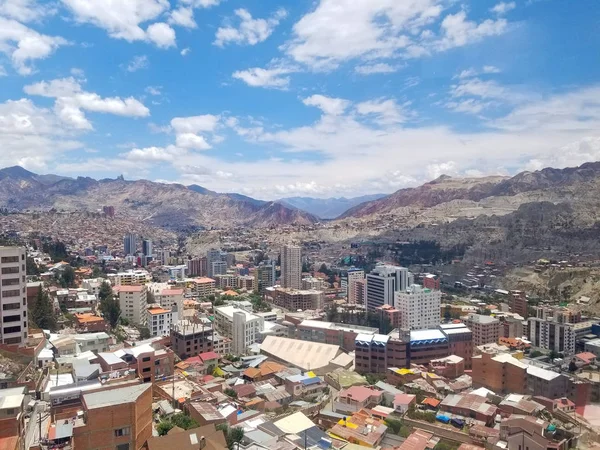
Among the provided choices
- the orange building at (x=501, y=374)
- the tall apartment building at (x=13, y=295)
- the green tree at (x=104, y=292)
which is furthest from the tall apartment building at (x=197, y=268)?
the orange building at (x=501, y=374)

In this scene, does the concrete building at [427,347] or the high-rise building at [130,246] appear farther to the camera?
the high-rise building at [130,246]

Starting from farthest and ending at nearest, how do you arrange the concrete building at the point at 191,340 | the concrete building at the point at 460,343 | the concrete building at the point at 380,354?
the concrete building at the point at 460,343
the concrete building at the point at 380,354
the concrete building at the point at 191,340

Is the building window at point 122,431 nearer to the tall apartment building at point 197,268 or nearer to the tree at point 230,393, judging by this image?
the tree at point 230,393

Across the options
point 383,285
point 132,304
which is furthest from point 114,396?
point 383,285

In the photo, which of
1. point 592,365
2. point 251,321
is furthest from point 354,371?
point 592,365

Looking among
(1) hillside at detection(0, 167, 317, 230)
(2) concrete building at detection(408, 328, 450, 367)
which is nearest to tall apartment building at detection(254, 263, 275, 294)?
(2) concrete building at detection(408, 328, 450, 367)

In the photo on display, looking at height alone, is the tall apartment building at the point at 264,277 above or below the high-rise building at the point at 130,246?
below

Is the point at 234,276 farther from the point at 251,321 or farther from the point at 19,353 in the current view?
the point at 19,353
